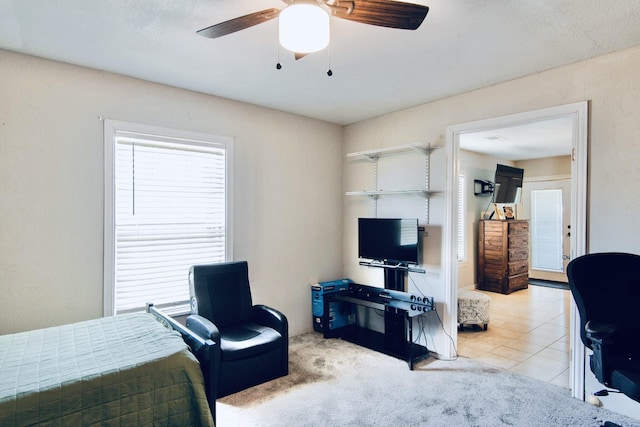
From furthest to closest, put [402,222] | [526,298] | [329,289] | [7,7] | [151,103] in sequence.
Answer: [526,298] → [329,289] → [402,222] → [151,103] → [7,7]

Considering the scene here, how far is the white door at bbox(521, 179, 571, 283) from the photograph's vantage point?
7.11 meters

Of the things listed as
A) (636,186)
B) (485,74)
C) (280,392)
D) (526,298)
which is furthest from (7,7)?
(526,298)

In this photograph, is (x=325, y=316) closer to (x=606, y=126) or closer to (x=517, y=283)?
(x=606, y=126)

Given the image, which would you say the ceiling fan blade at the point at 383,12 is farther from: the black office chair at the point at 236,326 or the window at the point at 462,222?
the window at the point at 462,222

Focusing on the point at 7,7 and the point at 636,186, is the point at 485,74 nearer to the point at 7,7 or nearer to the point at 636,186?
the point at 636,186

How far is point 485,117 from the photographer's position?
10.8ft

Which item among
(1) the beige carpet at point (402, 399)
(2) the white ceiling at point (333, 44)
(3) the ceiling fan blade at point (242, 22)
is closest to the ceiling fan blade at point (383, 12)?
(3) the ceiling fan blade at point (242, 22)

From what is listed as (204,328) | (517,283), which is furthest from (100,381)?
(517,283)

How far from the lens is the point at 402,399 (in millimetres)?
2723

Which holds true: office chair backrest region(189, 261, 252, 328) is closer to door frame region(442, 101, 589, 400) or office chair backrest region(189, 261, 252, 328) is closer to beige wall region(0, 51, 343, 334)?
beige wall region(0, 51, 343, 334)

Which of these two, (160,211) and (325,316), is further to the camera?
(325,316)

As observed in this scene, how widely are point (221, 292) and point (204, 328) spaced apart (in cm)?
66

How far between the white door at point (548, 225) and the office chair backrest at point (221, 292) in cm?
658

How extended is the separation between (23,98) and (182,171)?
1231 mm
